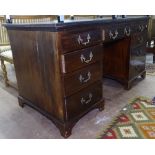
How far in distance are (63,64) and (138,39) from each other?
3.74 feet

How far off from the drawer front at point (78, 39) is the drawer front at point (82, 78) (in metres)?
0.17

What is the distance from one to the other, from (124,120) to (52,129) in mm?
568

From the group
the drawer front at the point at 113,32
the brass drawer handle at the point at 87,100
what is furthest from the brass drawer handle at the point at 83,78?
the drawer front at the point at 113,32

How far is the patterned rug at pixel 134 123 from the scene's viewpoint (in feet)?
4.23

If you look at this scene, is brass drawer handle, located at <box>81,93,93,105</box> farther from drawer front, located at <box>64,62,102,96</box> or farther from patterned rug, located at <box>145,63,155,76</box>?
patterned rug, located at <box>145,63,155,76</box>

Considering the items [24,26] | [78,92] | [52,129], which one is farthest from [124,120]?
[24,26]

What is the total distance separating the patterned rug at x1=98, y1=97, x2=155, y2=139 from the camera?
1.29 metres

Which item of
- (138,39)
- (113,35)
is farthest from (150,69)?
(113,35)

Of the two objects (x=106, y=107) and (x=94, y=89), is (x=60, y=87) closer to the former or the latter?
(x=94, y=89)

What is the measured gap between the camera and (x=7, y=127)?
1431 mm

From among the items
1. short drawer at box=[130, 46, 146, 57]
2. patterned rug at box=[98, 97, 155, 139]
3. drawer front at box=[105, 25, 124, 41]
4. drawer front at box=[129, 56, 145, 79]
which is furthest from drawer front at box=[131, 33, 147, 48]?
patterned rug at box=[98, 97, 155, 139]

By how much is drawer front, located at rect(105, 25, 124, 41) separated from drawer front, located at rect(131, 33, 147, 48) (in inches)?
10.3

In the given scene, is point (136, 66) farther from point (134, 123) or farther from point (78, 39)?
point (78, 39)
